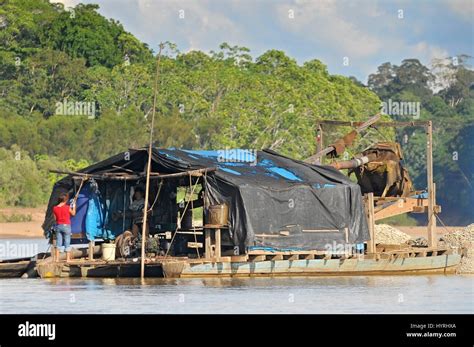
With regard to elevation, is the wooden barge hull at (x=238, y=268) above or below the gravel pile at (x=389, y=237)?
below

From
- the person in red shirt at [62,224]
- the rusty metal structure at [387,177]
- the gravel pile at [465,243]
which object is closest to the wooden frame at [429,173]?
the rusty metal structure at [387,177]

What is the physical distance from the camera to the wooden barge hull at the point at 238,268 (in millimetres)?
29625

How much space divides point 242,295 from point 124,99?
162ft

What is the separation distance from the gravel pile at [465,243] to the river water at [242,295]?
283 centimetres

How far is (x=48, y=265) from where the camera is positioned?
101 feet

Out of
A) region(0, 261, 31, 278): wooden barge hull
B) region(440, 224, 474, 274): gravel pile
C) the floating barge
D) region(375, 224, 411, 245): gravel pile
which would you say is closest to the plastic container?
the floating barge

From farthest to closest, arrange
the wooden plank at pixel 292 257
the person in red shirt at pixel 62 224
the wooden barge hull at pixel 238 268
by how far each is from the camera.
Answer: the wooden plank at pixel 292 257 < the person in red shirt at pixel 62 224 < the wooden barge hull at pixel 238 268

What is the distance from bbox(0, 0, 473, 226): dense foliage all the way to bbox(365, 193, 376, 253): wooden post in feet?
109

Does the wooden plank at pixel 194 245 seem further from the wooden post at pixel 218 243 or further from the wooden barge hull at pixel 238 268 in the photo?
the wooden barge hull at pixel 238 268

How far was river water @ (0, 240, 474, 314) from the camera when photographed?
973 inches

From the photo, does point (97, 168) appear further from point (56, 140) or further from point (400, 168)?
point (56, 140)

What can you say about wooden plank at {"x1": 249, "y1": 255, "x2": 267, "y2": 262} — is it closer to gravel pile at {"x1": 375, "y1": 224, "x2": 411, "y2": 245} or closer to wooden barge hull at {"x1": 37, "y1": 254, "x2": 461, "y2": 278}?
wooden barge hull at {"x1": 37, "y1": 254, "x2": 461, "y2": 278}
